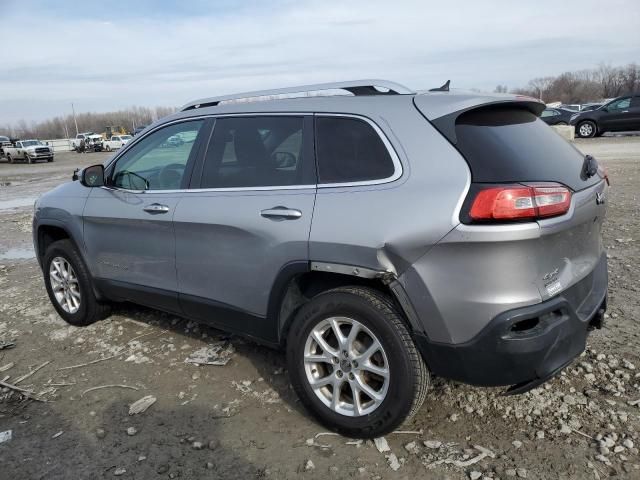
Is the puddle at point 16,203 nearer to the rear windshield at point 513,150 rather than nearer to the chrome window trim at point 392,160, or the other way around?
the chrome window trim at point 392,160

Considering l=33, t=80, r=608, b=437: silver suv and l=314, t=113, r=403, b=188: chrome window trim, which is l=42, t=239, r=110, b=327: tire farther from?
l=314, t=113, r=403, b=188: chrome window trim

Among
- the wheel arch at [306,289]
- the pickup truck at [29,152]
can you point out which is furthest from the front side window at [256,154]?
the pickup truck at [29,152]

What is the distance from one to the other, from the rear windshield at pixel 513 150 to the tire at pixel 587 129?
22976 mm

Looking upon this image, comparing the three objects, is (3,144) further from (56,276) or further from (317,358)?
(317,358)

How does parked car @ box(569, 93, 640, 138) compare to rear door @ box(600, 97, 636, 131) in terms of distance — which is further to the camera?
rear door @ box(600, 97, 636, 131)

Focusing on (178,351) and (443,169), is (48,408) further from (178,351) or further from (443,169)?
(443,169)

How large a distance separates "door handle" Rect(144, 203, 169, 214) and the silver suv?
0.02m

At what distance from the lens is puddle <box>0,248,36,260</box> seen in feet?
25.1

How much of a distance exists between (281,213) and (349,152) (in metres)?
0.51

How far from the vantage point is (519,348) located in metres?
2.49

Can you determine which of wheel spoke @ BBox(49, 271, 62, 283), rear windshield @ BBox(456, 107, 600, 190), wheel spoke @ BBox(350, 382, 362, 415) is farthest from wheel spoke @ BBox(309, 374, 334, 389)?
wheel spoke @ BBox(49, 271, 62, 283)

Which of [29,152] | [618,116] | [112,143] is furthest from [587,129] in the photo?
[112,143]

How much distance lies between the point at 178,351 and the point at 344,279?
1844mm

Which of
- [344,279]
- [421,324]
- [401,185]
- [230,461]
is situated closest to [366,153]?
[401,185]
